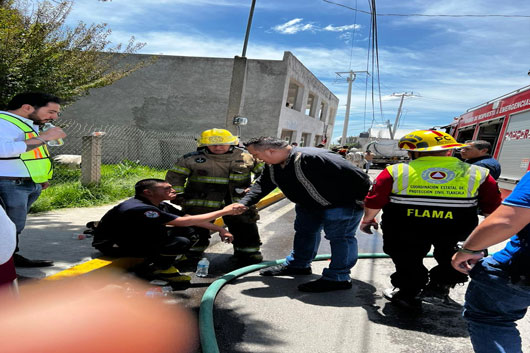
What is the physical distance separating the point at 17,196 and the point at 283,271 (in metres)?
2.43

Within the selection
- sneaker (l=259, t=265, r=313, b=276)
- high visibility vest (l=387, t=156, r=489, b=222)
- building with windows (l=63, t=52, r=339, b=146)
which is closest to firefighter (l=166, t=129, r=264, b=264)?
sneaker (l=259, t=265, r=313, b=276)

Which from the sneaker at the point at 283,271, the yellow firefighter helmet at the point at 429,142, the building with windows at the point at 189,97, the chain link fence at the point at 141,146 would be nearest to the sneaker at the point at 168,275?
the sneaker at the point at 283,271

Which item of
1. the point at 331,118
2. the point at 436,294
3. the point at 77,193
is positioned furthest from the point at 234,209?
the point at 331,118

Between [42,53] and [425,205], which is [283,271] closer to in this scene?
[425,205]

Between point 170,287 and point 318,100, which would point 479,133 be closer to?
point 170,287

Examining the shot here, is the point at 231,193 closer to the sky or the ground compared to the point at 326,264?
closer to the sky

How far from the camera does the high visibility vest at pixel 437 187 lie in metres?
2.70

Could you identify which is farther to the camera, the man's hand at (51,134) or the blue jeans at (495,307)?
the man's hand at (51,134)

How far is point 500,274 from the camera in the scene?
1645 mm

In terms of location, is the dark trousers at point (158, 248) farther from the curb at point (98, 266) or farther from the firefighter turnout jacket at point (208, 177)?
the firefighter turnout jacket at point (208, 177)

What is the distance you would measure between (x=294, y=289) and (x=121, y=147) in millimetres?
12850

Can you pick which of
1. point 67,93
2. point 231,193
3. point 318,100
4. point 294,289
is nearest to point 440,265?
point 294,289

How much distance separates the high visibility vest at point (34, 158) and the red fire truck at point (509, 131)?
7.97 metres

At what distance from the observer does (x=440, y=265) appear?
3.03m
